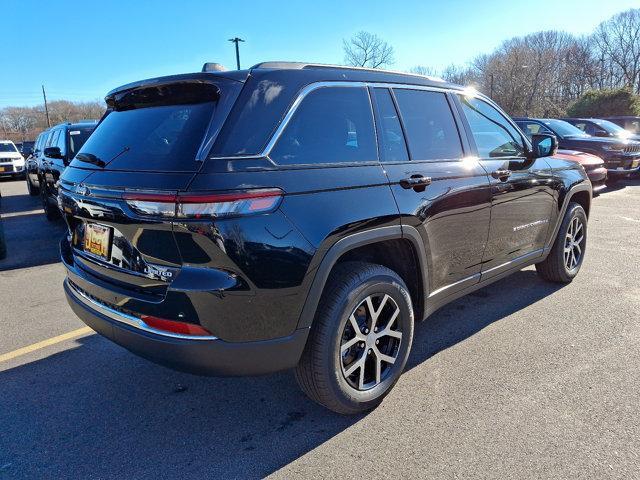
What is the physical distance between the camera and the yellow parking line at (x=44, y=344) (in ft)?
11.8

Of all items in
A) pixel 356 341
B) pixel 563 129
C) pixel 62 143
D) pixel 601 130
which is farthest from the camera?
pixel 601 130

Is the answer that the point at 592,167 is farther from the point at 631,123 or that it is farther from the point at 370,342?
the point at 631,123

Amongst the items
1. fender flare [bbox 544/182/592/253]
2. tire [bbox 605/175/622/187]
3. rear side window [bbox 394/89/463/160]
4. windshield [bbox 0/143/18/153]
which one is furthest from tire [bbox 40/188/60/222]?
windshield [bbox 0/143/18/153]

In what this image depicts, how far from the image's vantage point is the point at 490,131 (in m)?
3.85

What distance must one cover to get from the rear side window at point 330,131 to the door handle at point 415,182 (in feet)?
0.79

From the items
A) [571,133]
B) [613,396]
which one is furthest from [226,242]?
[571,133]

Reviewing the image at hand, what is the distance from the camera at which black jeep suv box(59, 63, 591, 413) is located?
2152 mm

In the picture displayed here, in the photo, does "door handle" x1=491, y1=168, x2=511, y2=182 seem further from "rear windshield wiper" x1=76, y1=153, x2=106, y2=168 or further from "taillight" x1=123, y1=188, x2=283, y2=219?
"rear windshield wiper" x1=76, y1=153, x2=106, y2=168

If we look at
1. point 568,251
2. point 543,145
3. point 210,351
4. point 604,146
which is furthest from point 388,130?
point 604,146

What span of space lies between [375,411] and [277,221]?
138 centimetres

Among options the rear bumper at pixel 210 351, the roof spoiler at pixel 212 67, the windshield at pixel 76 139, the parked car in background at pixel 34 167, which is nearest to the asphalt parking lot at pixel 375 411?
the rear bumper at pixel 210 351

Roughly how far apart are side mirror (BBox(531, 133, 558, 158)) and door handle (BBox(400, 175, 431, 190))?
1.80 meters

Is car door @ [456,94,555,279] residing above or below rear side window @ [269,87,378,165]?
→ below

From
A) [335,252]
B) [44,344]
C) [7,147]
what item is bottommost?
[44,344]
